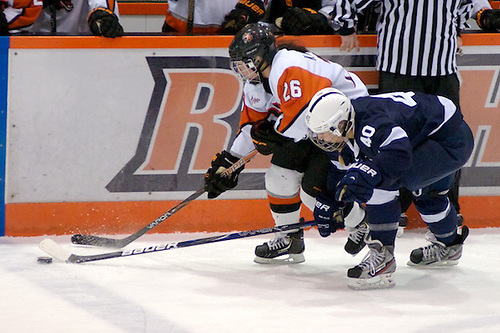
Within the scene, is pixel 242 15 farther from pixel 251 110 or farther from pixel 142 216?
pixel 142 216

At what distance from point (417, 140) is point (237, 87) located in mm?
1151

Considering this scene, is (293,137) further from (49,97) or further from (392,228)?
(49,97)

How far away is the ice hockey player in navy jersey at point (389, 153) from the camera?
8.55 feet

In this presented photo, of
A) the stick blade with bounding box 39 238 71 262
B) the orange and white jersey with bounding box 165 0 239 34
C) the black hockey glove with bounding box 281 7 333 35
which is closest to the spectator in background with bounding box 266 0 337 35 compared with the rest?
the black hockey glove with bounding box 281 7 333 35

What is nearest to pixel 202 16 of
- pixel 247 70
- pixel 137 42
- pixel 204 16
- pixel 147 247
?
pixel 204 16

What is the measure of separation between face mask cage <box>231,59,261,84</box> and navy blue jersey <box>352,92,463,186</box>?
44 cm

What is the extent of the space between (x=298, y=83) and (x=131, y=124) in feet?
3.64

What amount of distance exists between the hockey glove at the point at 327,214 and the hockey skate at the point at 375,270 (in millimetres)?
152

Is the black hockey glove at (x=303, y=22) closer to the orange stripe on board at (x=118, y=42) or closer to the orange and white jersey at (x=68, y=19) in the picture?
the orange stripe on board at (x=118, y=42)

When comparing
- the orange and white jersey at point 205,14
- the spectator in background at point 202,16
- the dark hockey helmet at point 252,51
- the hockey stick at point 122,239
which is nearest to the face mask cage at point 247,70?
the dark hockey helmet at point 252,51

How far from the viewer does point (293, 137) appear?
3025mm

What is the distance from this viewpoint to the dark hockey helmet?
2.97 meters

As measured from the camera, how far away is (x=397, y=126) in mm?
2650

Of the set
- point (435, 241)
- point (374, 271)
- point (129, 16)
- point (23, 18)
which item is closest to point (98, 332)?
point (374, 271)
